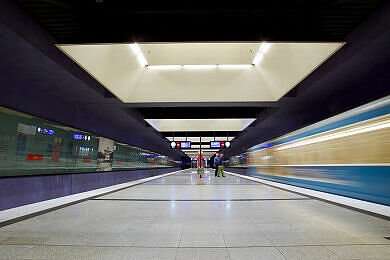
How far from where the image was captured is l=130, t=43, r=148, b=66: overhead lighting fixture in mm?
8025

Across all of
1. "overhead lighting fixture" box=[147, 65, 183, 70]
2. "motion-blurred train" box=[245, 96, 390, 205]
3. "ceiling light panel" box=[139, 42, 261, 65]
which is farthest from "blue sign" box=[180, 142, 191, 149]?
"ceiling light panel" box=[139, 42, 261, 65]

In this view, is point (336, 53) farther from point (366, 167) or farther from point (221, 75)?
point (221, 75)

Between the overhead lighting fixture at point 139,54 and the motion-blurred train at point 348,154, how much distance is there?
7.20m

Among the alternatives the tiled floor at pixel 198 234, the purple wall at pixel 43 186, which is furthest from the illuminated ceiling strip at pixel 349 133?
the purple wall at pixel 43 186

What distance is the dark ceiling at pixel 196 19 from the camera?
3.98m

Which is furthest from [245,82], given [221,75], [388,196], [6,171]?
[6,171]

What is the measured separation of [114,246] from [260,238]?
2108 mm

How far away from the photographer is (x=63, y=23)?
14.8 ft

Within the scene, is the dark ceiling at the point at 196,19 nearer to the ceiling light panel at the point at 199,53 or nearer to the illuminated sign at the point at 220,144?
the ceiling light panel at the point at 199,53

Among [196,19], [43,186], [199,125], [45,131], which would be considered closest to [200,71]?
[196,19]

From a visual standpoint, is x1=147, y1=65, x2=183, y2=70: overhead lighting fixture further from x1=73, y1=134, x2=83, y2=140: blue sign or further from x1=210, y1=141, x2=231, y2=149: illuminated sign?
x1=210, y1=141, x2=231, y2=149: illuminated sign

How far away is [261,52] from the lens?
8.35 m

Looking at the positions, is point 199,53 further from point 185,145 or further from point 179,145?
point 185,145

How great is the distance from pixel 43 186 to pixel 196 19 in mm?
6293
